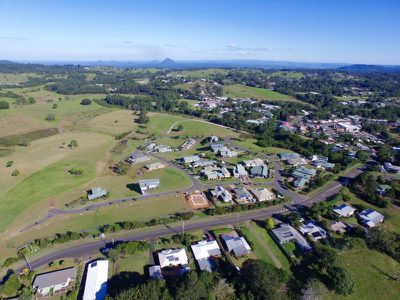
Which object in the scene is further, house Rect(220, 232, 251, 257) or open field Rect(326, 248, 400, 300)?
house Rect(220, 232, 251, 257)

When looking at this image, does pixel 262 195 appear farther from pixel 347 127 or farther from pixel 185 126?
pixel 347 127

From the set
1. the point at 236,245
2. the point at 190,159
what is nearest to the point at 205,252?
the point at 236,245

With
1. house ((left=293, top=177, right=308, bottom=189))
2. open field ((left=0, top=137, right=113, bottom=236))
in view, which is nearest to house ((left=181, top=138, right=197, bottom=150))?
open field ((left=0, top=137, right=113, bottom=236))

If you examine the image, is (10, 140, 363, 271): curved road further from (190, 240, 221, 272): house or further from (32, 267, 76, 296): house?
(190, 240, 221, 272): house

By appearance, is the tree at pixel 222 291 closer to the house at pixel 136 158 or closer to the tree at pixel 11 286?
the tree at pixel 11 286

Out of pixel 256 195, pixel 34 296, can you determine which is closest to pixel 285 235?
pixel 256 195

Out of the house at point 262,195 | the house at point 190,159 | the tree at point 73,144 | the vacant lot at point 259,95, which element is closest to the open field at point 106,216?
the house at point 262,195

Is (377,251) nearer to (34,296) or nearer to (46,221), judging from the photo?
A: (34,296)
